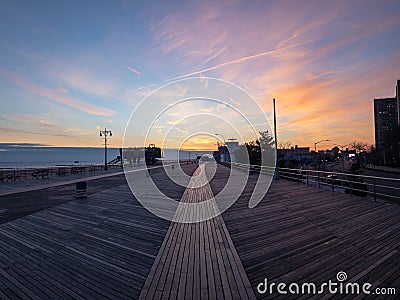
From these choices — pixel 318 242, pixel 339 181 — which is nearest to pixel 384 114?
pixel 339 181

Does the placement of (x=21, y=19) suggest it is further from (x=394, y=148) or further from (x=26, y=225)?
(x=394, y=148)

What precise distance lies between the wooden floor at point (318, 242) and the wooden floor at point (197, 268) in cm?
25

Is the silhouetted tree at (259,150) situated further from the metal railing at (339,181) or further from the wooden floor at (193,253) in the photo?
the wooden floor at (193,253)

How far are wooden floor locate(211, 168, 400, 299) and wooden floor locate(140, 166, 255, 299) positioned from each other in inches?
9.7

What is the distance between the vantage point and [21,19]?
12938 mm

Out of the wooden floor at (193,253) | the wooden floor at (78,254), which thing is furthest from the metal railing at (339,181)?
the wooden floor at (78,254)

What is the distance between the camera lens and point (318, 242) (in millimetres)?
4824

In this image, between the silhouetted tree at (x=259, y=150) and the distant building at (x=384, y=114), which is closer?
the silhouetted tree at (x=259, y=150)

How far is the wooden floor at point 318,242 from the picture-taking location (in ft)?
11.6

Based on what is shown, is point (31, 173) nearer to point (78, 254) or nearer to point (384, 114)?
point (78, 254)

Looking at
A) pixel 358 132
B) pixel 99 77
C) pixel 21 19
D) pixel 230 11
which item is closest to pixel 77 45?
pixel 21 19

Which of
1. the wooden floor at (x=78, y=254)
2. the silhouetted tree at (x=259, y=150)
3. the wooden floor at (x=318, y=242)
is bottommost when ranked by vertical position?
the wooden floor at (x=78, y=254)

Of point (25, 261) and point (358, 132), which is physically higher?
point (358, 132)

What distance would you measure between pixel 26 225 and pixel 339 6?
47.9 ft
